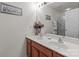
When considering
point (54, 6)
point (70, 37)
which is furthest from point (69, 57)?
point (54, 6)

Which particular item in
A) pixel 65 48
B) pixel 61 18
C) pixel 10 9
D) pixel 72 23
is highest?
pixel 10 9

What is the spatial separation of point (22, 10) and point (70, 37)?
1.52 meters

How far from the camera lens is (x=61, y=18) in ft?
6.70

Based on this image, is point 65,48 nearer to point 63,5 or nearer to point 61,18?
point 61,18

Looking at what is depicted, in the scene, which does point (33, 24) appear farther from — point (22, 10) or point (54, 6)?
point (54, 6)

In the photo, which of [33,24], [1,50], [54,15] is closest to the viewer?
[1,50]

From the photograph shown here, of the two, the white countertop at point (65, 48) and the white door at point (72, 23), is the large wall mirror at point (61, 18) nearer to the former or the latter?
the white door at point (72, 23)

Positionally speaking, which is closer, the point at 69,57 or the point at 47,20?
the point at 69,57

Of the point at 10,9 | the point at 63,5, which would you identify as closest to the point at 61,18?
the point at 63,5

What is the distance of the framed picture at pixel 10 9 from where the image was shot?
2078mm

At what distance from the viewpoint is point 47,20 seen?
267 cm

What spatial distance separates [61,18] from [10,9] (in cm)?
126

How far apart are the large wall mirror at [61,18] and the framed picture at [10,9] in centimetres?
73

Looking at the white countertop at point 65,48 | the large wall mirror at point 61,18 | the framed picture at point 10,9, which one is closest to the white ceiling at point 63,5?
the large wall mirror at point 61,18
